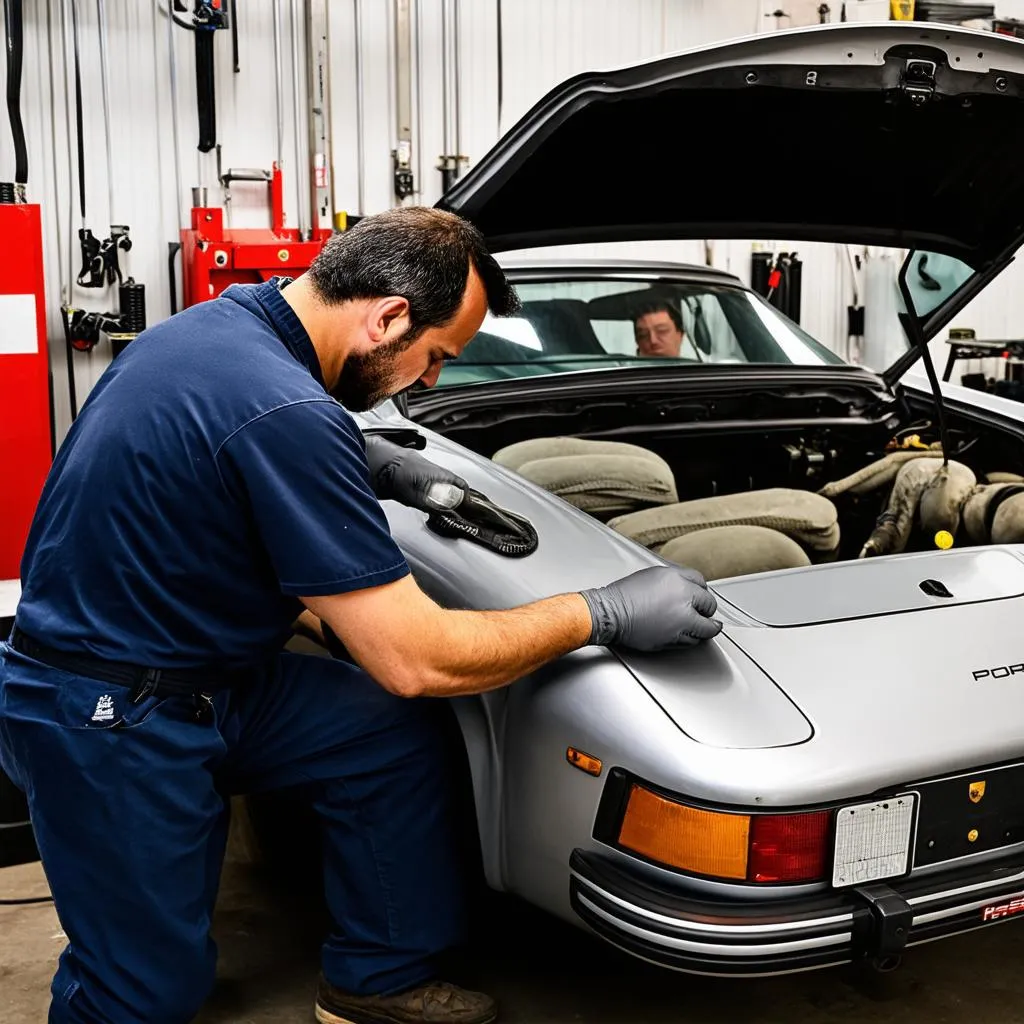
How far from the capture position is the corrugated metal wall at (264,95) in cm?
518

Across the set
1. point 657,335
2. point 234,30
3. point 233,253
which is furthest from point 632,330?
point 234,30

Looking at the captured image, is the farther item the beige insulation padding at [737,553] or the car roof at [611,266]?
the car roof at [611,266]

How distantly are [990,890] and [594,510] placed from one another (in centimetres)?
104

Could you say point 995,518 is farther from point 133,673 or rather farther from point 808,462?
point 133,673

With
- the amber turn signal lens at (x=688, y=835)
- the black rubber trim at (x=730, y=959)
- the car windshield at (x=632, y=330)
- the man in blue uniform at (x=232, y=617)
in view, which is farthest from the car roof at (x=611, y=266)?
the black rubber trim at (x=730, y=959)

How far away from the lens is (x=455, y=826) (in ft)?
6.14

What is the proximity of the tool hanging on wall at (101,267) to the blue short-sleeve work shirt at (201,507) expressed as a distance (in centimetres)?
364

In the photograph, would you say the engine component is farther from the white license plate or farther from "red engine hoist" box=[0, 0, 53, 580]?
"red engine hoist" box=[0, 0, 53, 580]

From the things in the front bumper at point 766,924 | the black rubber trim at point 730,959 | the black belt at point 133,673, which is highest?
the black belt at point 133,673

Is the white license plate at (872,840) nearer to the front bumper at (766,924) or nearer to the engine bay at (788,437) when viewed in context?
the front bumper at (766,924)

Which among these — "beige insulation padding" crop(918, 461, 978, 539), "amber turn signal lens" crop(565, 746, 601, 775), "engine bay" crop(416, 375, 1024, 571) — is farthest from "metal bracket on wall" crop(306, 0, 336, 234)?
"amber turn signal lens" crop(565, 746, 601, 775)

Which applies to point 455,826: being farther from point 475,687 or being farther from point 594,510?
point 594,510

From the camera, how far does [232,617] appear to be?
1.66 meters

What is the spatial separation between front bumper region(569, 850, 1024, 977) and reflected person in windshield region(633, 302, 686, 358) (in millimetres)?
1830
